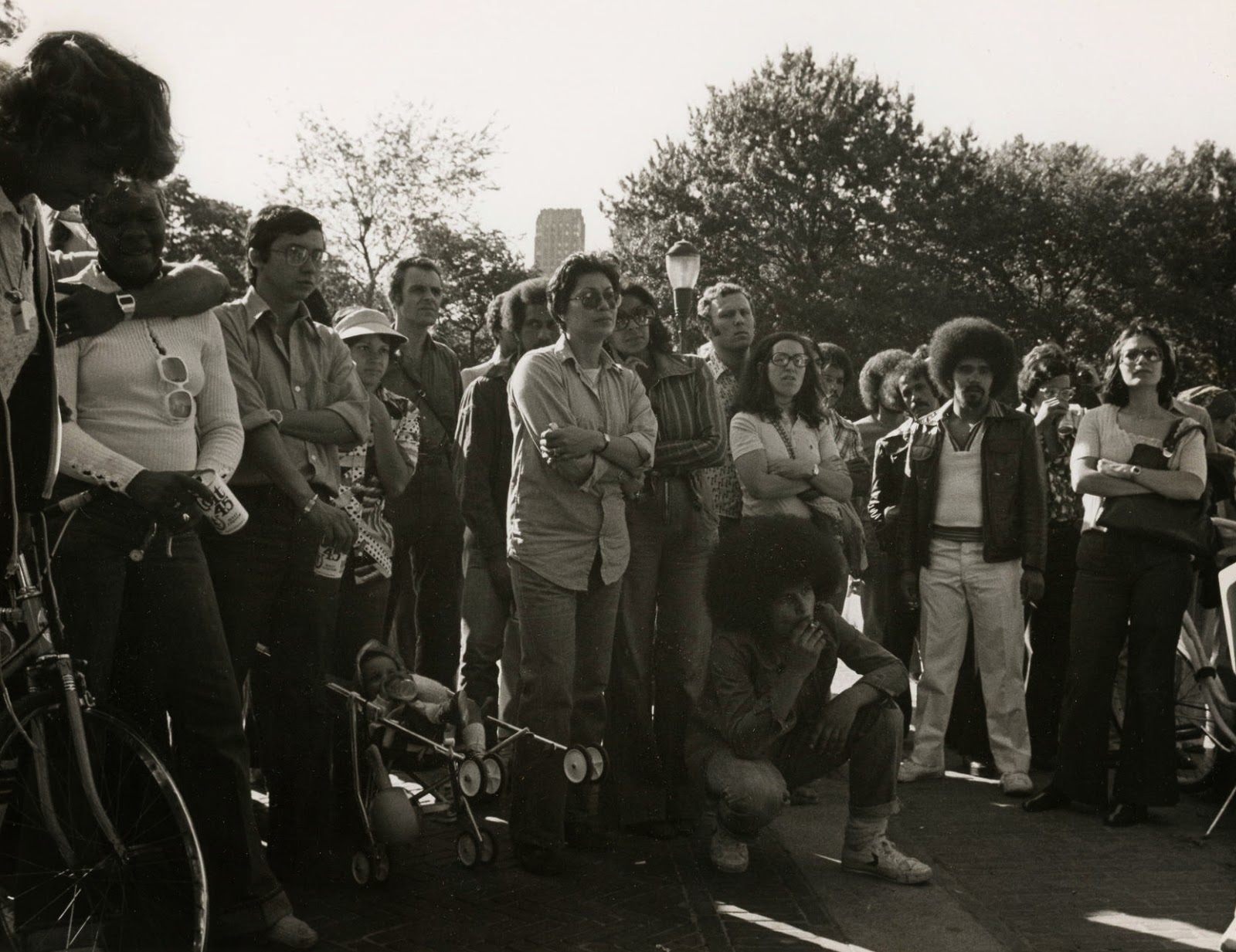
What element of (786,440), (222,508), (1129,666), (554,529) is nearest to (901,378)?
(786,440)

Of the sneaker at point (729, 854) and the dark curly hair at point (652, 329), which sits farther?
the dark curly hair at point (652, 329)

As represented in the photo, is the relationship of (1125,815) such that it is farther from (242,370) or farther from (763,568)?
(242,370)

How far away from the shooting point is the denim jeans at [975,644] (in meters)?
7.31

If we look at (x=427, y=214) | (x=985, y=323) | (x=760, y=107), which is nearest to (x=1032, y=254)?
(x=760, y=107)

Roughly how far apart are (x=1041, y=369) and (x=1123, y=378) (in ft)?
6.24

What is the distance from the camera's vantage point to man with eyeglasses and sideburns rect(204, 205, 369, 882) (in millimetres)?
4871

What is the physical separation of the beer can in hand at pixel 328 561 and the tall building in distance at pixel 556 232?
112208mm

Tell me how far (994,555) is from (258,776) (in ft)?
12.4

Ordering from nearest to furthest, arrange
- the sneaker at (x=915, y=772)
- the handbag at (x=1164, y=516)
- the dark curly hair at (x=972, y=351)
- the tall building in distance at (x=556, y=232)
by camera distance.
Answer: the handbag at (x=1164, y=516)
the sneaker at (x=915, y=772)
the dark curly hair at (x=972, y=351)
the tall building in distance at (x=556, y=232)

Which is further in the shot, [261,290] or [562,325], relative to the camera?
[562,325]

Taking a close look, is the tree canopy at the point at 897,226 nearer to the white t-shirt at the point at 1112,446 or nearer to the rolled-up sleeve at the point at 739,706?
the white t-shirt at the point at 1112,446

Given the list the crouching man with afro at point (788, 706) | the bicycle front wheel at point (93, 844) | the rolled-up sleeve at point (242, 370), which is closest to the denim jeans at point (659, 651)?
the crouching man with afro at point (788, 706)

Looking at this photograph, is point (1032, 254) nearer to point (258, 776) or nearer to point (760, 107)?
point (760, 107)

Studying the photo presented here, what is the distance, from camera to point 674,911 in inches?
191
